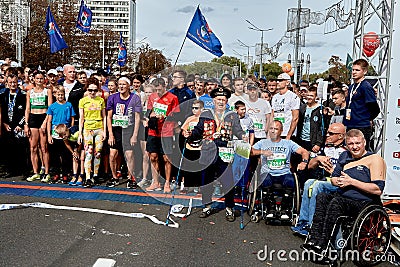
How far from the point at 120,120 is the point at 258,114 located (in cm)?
250

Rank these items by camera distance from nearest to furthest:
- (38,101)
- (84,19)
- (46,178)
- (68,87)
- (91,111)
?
(91,111), (38,101), (46,178), (68,87), (84,19)

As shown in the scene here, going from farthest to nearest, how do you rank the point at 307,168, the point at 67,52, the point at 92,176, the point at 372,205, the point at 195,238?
the point at 67,52
the point at 92,176
the point at 307,168
the point at 195,238
the point at 372,205

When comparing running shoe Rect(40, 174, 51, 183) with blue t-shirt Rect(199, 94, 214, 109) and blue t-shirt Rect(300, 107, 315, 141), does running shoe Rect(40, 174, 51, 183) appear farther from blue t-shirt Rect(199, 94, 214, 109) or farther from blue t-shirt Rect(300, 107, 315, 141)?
blue t-shirt Rect(300, 107, 315, 141)

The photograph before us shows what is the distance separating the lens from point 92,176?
9.09 m

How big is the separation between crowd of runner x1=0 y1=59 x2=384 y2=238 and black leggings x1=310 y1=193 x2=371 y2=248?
1.31 meters

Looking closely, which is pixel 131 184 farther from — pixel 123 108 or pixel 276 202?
pixel 276 202

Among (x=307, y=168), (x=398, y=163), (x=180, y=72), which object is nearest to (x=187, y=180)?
(x=180, y=72)

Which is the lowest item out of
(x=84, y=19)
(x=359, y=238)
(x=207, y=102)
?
(x=359, y=238)

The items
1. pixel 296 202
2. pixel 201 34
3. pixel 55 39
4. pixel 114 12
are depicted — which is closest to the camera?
pixel 296 202

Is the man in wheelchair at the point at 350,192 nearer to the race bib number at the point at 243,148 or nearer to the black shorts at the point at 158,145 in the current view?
the race bib number at the point at 243,148

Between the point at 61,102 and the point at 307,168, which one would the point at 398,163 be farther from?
the point at 61,102

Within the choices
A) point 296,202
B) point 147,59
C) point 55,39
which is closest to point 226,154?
point 296,202

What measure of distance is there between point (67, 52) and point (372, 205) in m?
43.8

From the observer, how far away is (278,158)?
277 inches
